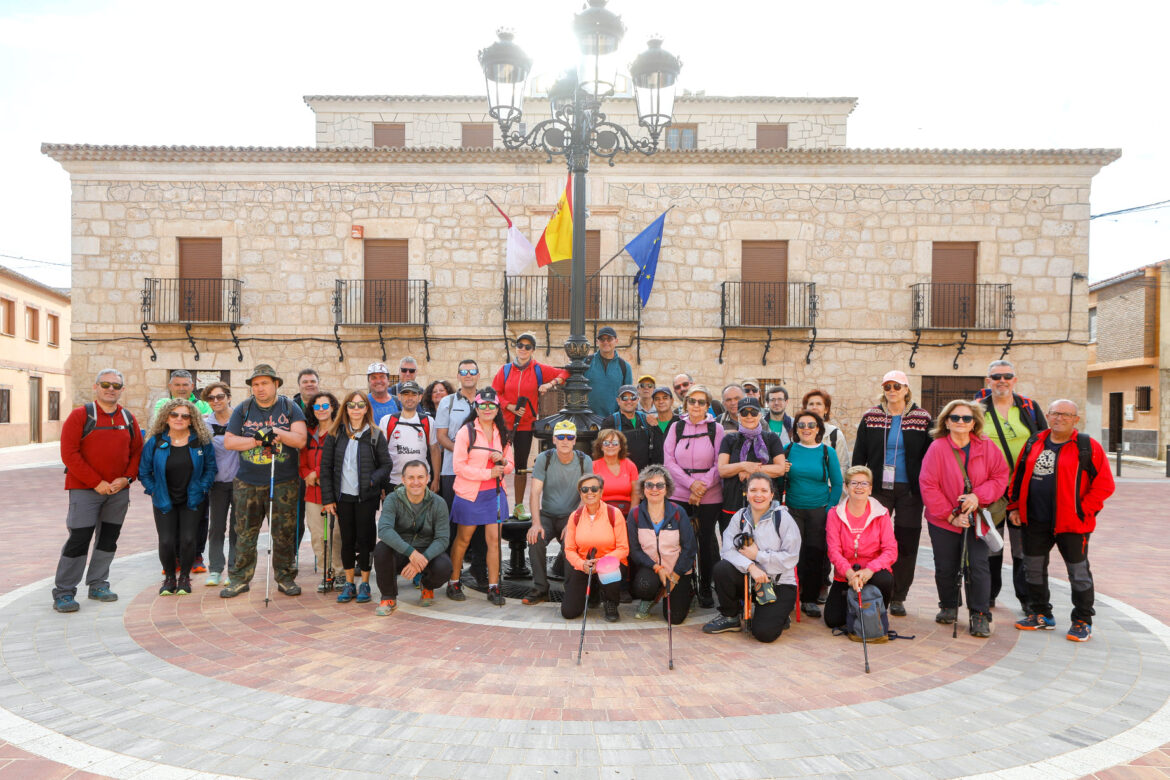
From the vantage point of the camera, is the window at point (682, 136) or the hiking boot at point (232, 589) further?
the window at point (682, 136)

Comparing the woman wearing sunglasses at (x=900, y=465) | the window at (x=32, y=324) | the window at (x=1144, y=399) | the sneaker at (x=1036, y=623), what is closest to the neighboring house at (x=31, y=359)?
the window at (x=32, y=324)

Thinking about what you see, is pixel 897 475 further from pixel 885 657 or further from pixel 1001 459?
pixel 885 657

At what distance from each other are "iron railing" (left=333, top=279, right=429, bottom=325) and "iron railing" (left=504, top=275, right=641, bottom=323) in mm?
2062

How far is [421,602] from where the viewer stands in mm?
5199

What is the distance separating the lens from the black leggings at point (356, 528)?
523cm

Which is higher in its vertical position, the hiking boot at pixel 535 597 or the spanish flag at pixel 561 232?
the spanish flag at pixel 561 232

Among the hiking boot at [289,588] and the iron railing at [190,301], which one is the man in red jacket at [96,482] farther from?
the iron railing at [190,301]

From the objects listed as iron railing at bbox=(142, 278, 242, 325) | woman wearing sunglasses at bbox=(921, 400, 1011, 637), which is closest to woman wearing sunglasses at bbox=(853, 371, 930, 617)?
woman wearing sunglasses at bbox=(921, 400, 1011, 637)

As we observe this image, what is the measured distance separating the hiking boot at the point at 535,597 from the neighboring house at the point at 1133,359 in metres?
23.1

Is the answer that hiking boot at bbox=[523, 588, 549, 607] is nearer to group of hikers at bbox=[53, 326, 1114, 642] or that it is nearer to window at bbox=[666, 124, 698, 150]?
group of hikers at bbox=[53, 326, 1114, 642]

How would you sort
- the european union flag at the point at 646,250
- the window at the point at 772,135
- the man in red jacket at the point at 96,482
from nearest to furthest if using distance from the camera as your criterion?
the man in red jacket at the point at 96,482 → the european union flag at the point at 646,250 → the window at the point at 772,135

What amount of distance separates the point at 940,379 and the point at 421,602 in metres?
13.4

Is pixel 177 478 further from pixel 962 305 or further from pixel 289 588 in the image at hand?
pixel 962 305

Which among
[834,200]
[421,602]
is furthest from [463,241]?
[421,602]
